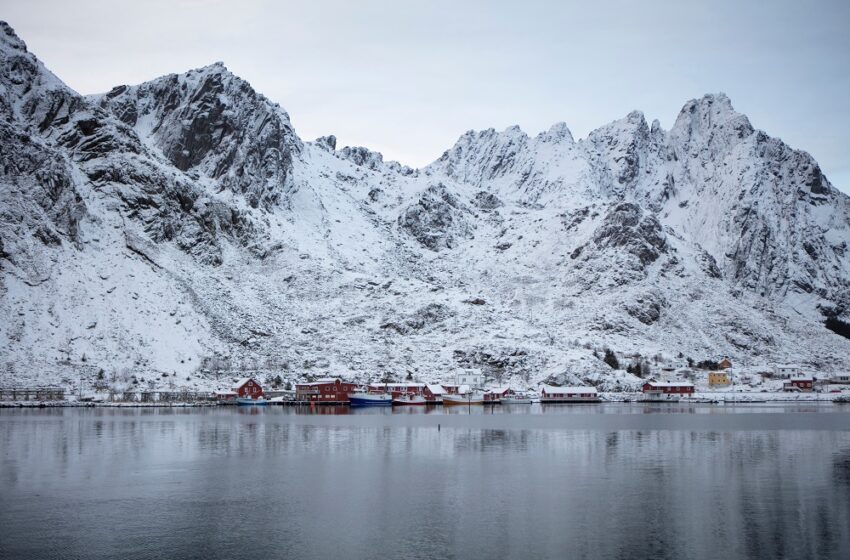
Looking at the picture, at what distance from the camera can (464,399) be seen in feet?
519

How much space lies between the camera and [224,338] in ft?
521

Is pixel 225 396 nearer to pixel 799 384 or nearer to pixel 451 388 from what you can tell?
pixel 451 388

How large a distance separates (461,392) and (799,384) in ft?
279

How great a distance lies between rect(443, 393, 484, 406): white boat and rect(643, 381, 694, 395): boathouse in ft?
131

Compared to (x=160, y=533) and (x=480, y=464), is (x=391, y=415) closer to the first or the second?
(x=480, y=464)

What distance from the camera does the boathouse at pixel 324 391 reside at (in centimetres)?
15225

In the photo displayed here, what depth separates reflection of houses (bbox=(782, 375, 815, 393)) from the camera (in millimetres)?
182500

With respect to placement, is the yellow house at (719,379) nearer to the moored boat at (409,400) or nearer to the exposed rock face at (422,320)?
the exposed rock face at (422,320)

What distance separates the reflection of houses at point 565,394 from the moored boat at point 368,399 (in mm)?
33293

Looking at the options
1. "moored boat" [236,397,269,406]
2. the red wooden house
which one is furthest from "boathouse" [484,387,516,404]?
"moored boat" [236,397,269,406]

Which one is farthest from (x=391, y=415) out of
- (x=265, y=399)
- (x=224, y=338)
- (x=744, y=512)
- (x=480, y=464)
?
(x=744, y=512)

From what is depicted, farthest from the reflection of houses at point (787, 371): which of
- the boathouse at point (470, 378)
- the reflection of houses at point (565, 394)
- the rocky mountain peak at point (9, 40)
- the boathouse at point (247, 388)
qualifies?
the rocky mountain peak at point (9, 40)

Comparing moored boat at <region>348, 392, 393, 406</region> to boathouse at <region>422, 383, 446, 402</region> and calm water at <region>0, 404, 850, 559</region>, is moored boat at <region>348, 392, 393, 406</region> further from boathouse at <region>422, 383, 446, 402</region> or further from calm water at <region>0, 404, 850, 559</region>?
calm water at <region>0, 404, 850, 559</region>

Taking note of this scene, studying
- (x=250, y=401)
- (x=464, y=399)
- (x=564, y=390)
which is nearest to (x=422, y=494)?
(x=250, y=401)
